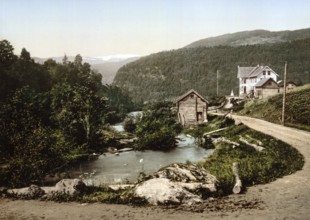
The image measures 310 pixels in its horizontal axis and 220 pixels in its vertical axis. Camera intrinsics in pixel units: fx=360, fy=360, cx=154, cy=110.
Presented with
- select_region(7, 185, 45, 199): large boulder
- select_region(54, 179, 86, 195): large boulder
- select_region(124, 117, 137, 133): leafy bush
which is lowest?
select_region(124, 117, 137, 133): leafy bush

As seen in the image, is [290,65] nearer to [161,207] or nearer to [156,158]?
[156,158]

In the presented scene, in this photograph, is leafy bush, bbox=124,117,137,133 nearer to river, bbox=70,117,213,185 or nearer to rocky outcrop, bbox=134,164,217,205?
river, bbox=70,117,213,185

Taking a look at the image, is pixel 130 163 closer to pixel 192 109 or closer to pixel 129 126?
pixel 129 126

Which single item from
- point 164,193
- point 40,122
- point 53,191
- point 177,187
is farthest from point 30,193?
point 40,122

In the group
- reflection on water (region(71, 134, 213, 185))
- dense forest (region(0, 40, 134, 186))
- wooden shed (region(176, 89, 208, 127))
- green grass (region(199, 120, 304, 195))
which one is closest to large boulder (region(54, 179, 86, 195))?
dense forest (region(0, 40, 134, 186))

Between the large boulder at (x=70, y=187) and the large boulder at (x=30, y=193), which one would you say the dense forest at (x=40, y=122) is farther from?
the large boulder at (x=70, y=187)

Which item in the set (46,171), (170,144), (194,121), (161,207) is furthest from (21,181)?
(194,121)
